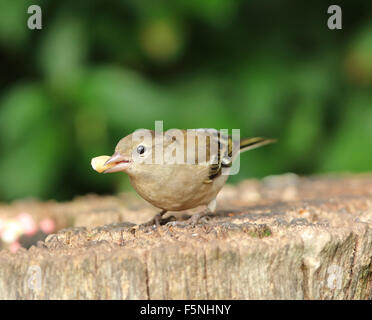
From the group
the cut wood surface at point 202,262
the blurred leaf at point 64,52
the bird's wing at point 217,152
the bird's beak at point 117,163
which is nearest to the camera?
Result: the cut wood surface at point 202,262

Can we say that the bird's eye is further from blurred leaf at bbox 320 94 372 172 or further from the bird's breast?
blurred leaf at bbox 320 94 372 172

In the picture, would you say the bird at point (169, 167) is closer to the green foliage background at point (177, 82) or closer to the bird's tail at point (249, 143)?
the bird's tail at point (249, 143)

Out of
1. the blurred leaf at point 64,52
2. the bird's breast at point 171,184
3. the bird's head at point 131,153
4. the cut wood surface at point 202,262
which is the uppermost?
the blurred leaf at point 64,52

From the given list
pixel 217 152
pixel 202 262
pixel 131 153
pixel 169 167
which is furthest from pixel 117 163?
pixel 202 262

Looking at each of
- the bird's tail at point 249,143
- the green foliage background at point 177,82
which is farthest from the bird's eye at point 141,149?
the green foliage background at point 177,82

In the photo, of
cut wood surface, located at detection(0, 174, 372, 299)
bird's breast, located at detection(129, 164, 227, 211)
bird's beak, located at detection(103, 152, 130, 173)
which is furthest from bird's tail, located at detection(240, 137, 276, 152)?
bird's beak, located at detection(103, 152, 130, 173)

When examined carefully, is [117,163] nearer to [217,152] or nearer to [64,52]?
[217,152]
